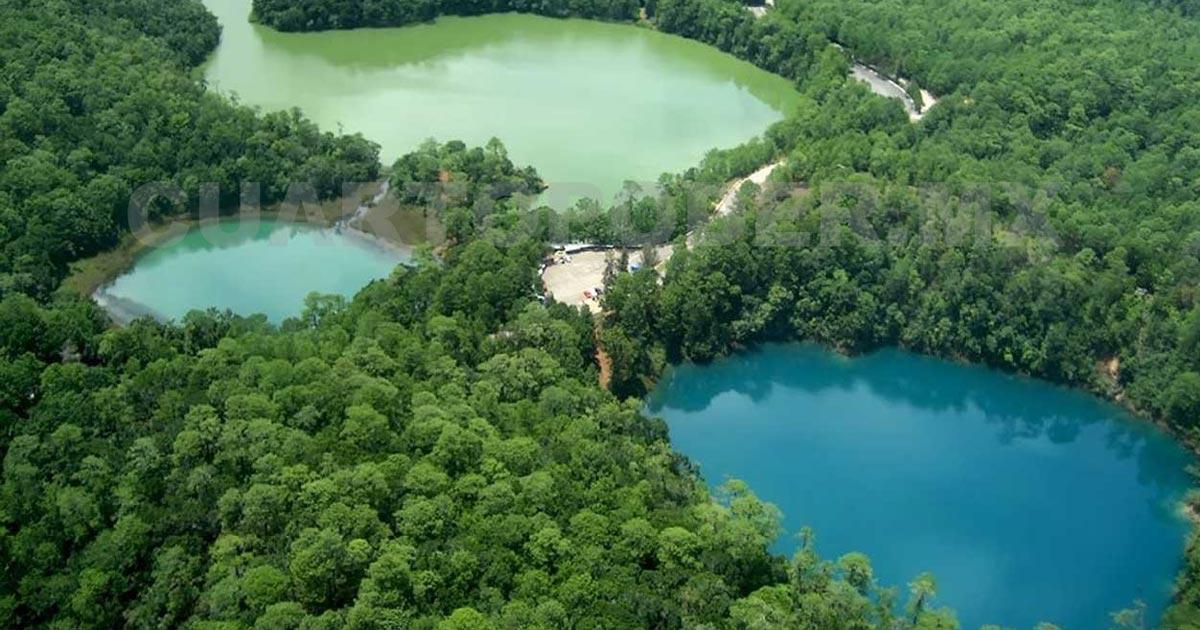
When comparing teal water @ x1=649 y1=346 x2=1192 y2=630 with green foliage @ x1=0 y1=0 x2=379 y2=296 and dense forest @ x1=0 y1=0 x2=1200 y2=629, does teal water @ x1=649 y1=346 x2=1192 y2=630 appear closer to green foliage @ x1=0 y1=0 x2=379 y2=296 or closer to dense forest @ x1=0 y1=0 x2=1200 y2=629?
dense forest @ x1=0 y1=0 x2=1200 y2=629

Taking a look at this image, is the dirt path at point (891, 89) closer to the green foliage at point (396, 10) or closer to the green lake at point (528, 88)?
the green lake at point (528, 88)

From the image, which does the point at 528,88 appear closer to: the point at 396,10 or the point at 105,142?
the point at 396,10

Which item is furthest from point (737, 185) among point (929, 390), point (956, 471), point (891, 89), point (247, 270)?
point (247, 270)

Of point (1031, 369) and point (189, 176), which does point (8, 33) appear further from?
point (1031, 369)

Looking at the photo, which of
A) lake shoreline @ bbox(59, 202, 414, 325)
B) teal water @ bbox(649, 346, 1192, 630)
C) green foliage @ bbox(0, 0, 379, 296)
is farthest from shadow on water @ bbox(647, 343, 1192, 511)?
green foliage @ bbox(0, 0, 379, 296)

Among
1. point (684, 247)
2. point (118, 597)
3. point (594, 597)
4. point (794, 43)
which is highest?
point (794, 43)

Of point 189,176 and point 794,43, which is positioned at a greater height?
point 794,43

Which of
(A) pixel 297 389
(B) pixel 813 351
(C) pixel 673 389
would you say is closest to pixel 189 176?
(A) pixel 297 389
